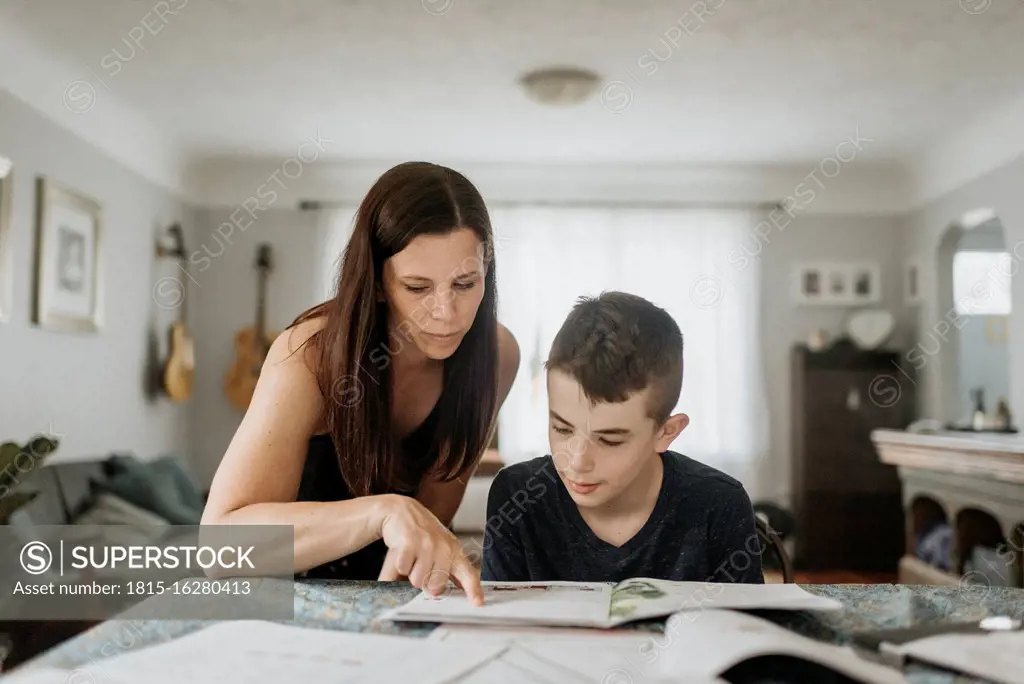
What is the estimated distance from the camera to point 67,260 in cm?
391

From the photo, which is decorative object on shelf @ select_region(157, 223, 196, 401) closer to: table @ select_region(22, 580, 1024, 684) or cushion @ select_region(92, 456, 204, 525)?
cushion @ select_region(92, 456, 204, 525)

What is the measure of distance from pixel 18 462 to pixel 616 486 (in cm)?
210

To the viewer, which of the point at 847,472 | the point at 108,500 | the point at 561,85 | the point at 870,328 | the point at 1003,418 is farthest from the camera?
the point at 870,328

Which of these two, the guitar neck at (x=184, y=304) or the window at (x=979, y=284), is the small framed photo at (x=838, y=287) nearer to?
the window at (x=979, y=284)

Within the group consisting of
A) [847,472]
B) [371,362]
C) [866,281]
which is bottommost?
[847,472]

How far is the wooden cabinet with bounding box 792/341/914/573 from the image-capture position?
5.11 meters

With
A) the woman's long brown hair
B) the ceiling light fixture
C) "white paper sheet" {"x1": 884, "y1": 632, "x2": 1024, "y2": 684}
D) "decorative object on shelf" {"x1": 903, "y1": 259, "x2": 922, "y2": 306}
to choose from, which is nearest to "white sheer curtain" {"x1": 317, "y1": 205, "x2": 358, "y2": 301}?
the ceiling light fixture

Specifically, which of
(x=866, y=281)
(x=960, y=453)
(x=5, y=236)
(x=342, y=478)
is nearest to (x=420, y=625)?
(x=342, y=478)

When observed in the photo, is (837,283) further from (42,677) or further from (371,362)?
(42,677)

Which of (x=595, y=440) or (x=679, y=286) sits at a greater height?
(x=679, y=286)

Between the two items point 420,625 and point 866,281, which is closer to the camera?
point 420,625

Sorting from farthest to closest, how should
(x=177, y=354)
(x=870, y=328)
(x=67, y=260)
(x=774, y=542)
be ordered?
(x=870, y=328), (x=177, y=354), (x=67, y=260), (x=774, y=542)

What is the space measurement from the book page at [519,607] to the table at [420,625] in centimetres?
2

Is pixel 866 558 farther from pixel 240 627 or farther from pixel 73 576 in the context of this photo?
pixel 240 627
